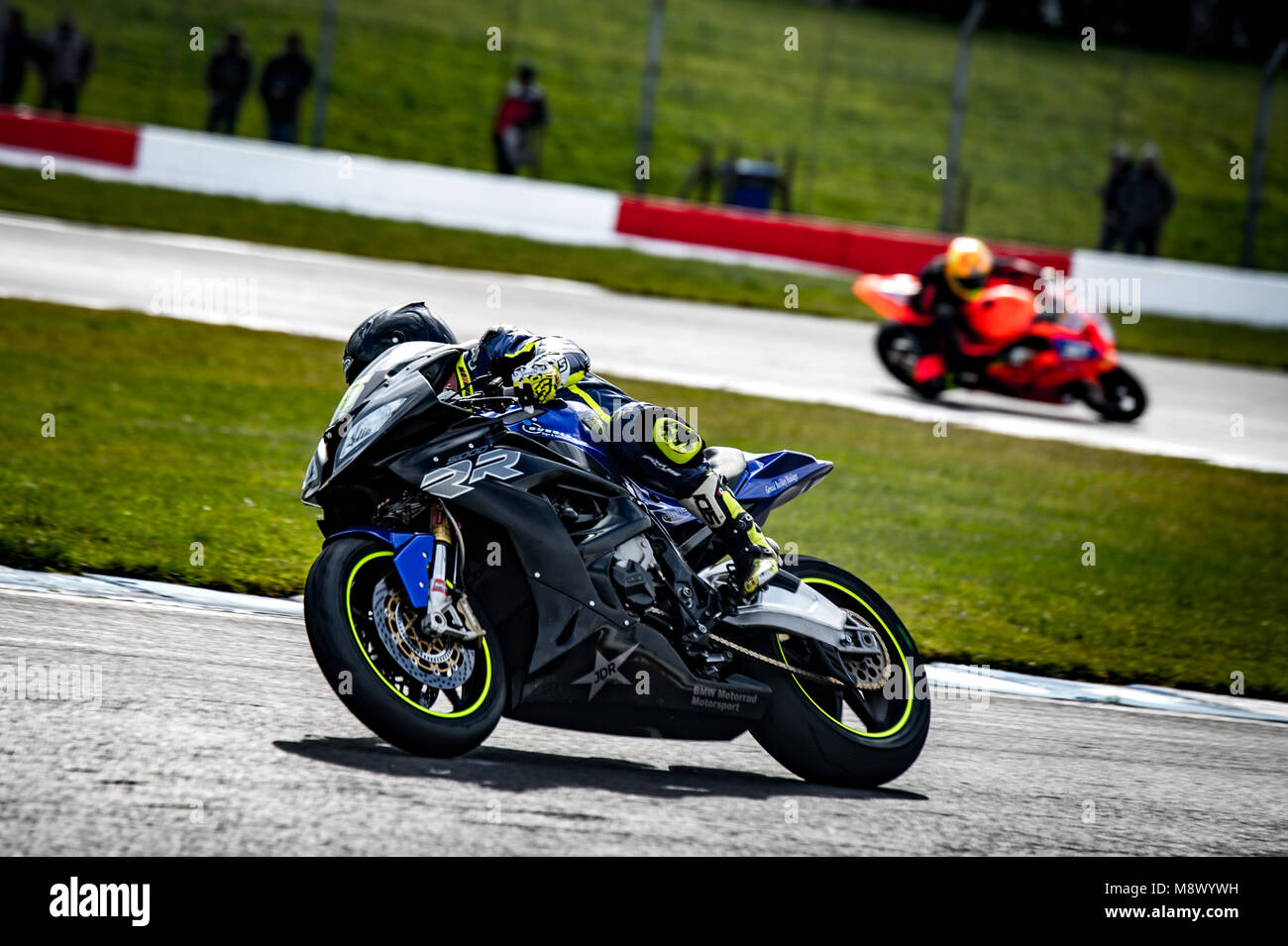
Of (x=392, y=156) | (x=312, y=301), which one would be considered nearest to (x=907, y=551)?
(x=312, y=301)

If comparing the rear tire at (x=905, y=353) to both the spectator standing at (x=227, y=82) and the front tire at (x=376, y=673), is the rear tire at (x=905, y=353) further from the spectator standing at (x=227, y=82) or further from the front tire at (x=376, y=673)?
the spectator standing at (x=227, y=82)

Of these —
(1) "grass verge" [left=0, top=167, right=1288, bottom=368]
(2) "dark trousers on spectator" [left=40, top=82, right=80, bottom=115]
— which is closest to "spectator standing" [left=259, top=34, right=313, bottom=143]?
(1) "grass verge" [left=0, top=167, right=1288, bottom=368]

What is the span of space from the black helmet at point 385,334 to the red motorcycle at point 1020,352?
10.2 metres

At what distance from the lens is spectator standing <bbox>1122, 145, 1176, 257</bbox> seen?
2234 centimetres

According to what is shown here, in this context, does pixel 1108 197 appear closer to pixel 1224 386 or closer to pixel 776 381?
pixel 1224 386

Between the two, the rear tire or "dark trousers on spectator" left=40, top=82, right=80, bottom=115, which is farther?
"dark trousers on spectator" left=40, top=82, right=80, bottom=115

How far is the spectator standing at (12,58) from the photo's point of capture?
21844 mm

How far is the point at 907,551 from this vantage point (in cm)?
897

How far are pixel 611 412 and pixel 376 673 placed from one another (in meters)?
1.20

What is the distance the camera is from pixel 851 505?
997 centimetres

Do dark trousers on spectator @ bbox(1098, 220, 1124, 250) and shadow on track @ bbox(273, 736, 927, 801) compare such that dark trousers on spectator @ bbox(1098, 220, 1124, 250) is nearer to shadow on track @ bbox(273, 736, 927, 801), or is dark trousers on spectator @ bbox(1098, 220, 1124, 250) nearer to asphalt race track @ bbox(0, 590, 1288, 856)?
asphalt race track @ bbox(0, 590, 1288, 856)

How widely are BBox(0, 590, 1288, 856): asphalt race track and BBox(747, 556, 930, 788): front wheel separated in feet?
0.33

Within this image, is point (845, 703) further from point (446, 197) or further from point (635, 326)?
point (446, 197)
